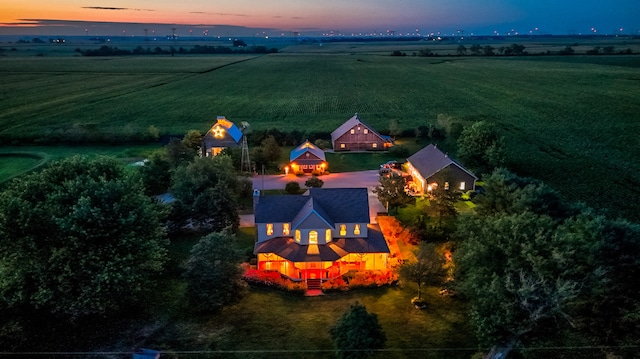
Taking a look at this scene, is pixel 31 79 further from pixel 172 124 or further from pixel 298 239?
pixel 298 239

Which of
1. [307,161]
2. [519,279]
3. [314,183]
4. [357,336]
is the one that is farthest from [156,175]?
[519,279]

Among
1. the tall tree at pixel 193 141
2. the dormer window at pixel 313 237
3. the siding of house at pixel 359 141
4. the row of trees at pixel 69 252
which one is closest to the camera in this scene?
the row of trees at pixel 69 252

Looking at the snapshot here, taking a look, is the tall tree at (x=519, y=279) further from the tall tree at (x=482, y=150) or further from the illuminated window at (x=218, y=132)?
the illuminated window at (x=218, y=132)

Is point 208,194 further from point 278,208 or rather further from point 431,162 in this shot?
point 431,162

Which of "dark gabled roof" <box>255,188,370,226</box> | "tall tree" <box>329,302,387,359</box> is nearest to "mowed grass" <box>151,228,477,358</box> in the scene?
"tall tree" <box>329,302,387,359</box>

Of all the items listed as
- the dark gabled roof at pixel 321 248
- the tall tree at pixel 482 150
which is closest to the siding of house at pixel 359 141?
the tall tree at pixel 482 150

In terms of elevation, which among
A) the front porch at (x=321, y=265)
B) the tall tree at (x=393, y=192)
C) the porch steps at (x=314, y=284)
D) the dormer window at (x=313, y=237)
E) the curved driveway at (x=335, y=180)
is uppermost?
the tall tree at (x=393, y=192)

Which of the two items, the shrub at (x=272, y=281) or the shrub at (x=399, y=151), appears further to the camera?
the shrub at (x=399, y=151)

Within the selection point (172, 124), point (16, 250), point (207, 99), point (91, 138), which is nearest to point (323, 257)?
point (16, 250)
